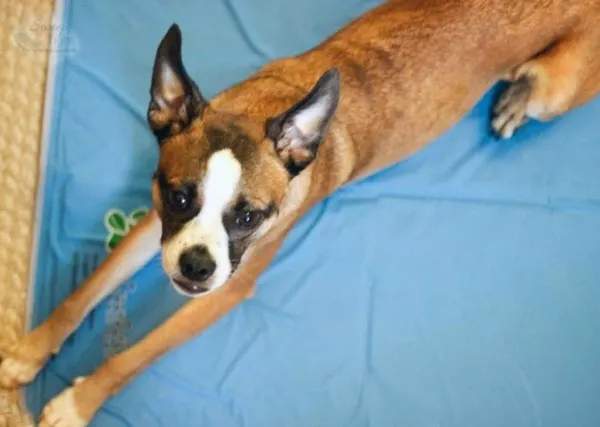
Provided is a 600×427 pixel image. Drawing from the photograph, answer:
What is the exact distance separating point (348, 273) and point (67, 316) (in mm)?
888

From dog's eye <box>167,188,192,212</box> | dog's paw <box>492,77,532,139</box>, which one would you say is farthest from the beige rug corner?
dog's paw <box>492,77,532,139</box>

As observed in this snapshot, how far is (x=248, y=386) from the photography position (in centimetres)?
244

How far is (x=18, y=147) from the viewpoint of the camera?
2.63m

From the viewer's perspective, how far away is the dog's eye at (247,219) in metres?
1.92

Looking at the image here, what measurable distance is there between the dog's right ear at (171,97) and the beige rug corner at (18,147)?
758 millimetres

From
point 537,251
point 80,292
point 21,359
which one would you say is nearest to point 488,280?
point 537,251

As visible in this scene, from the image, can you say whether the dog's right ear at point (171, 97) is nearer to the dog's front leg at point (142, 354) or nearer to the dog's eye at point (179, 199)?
the dog's eye at point (179, 199)

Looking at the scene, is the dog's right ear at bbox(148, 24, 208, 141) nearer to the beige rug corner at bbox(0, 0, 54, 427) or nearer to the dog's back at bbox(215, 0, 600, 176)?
the dog's back at bbox(215, 0, 600, 176)

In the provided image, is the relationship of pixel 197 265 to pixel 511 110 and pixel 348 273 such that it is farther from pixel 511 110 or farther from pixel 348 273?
pixel 511 110

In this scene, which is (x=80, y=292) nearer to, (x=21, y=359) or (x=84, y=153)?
(x=21, y=359)

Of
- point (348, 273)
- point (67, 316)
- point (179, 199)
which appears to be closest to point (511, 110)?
point (348, 273)

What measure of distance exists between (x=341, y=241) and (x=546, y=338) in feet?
2.41

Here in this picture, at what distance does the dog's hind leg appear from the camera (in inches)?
104

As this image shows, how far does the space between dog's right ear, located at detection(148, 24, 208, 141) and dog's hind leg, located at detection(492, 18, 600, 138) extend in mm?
1243
